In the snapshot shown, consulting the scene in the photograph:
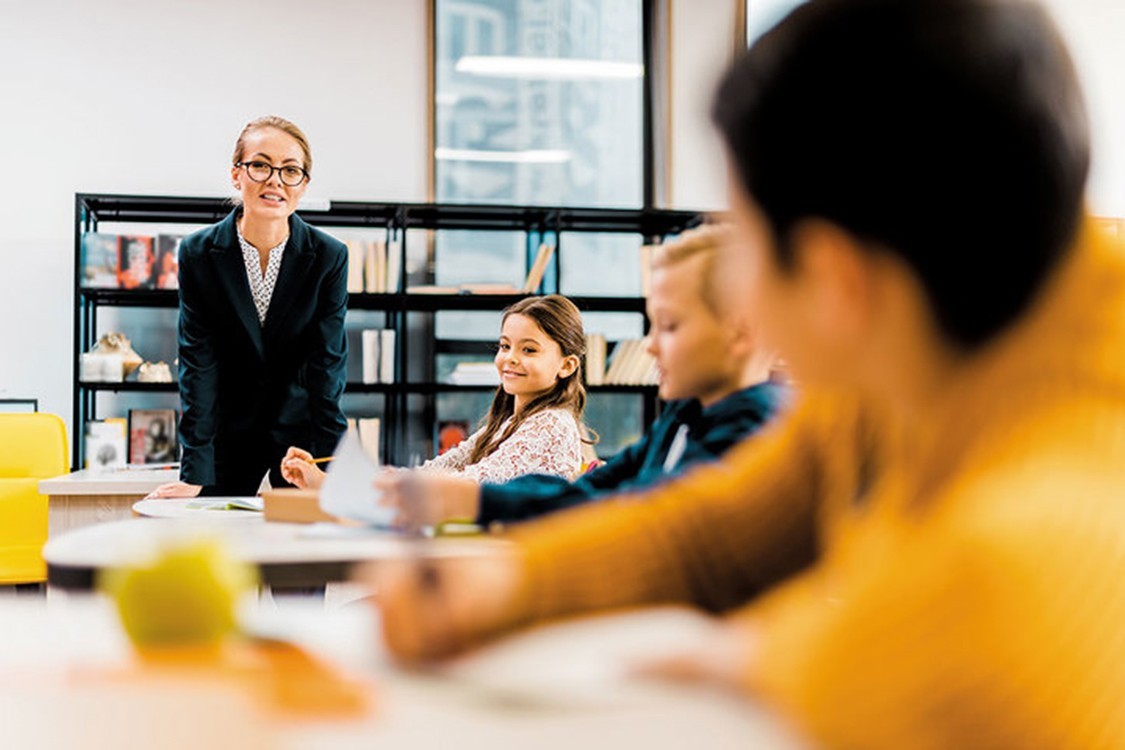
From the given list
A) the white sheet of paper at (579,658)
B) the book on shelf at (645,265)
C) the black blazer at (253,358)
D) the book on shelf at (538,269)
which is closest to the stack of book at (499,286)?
the book on shelf at (538,269)

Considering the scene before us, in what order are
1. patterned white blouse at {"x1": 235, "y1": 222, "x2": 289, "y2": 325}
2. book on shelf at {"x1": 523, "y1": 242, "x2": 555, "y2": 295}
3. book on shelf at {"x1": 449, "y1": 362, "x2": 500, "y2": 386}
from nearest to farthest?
patterned white blouse at {"x1": 235, "y1": 222, "x2": 289, "y2": 325} → book on shelf at {"x1": 449, "y1": 362, "x2": 500, "y2": 386} → book on shelf at {"x1": 523, "y1": 242, "x2": 555, "y2": 295}

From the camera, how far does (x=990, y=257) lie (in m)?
0.57

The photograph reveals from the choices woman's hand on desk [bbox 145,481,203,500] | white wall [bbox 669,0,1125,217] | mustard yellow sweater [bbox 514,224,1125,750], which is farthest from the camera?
white wall [bbox 669,0,1125,217]

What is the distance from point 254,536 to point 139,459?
4.11m

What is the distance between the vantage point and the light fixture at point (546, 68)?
607cm

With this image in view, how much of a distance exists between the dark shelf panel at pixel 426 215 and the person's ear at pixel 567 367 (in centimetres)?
286

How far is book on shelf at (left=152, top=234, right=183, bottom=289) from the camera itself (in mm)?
5266

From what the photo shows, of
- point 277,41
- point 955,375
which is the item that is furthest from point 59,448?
point 955,375

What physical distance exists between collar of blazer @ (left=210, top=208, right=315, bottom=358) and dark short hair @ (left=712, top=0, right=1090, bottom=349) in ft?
8.18

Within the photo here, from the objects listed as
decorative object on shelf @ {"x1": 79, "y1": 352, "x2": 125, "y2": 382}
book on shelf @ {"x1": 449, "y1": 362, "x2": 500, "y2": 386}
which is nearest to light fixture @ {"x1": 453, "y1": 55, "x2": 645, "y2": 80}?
book on shelf @ {"x1": 449, "y1": 362, "x2": 500, "y2": 386}

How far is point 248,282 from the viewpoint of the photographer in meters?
2.96

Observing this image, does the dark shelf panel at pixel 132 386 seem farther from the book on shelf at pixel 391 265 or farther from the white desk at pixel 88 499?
the white desk at pixel 88 499

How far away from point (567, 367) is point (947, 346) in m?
2.31

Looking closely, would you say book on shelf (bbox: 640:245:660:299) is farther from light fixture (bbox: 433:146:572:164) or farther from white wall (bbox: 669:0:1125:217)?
light fixture (bbox: 433:146:572:164)
